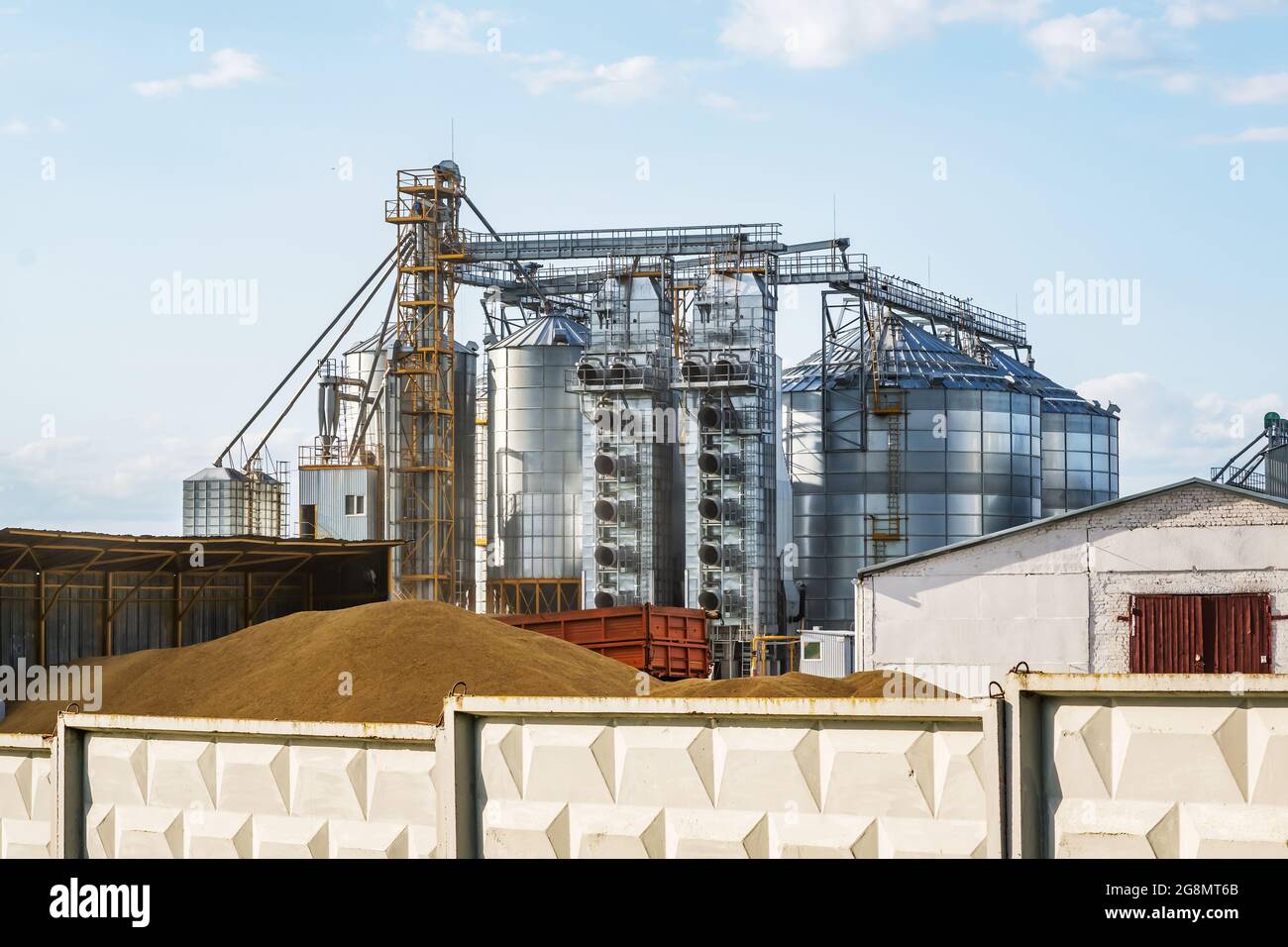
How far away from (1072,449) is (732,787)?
177 ft

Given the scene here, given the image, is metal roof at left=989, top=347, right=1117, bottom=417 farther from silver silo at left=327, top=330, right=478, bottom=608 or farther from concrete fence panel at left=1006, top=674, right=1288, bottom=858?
concrete fence panel at left=1006, top=674, right=1288, bottom=858

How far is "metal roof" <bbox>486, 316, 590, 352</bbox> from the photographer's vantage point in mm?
52344

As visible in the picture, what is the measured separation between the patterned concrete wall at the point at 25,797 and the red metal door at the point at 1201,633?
2211 centimetres

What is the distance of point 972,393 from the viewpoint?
51.5 metres

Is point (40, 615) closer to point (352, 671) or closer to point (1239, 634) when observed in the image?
point (352, 671)

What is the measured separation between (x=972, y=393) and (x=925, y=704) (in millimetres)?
45899

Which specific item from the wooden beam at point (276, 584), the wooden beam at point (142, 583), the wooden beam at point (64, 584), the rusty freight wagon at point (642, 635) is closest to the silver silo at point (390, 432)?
the wooden beam at point (276, 584)

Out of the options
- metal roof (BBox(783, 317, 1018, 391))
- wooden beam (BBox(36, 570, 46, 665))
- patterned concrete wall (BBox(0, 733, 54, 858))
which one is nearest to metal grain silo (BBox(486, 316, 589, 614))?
metal roof (BBox(783, 317, 1018, 391))

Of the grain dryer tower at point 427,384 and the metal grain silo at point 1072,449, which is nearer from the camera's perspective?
the grain dryer tower at point 427,384


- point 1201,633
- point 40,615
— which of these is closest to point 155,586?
point 40,615

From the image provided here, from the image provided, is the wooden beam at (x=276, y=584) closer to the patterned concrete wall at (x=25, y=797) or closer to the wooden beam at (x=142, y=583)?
the wooden beam at (x=142, y=583)

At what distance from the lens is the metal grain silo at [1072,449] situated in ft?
190

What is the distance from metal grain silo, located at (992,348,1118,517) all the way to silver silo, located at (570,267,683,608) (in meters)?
16.6
